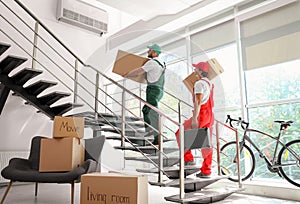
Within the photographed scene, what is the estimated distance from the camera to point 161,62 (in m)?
1.51

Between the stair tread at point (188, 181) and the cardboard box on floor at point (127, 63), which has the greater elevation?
the cardboard box on floor at point (127, 63)

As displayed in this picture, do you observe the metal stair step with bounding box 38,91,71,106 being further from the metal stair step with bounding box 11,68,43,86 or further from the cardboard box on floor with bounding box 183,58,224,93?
the cardboard box on floor with bounding box 183,58,224,93

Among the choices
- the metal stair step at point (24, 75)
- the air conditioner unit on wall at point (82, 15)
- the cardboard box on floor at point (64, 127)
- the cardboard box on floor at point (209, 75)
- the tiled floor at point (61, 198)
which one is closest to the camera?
the cardboard box on floor at point (209, 75)

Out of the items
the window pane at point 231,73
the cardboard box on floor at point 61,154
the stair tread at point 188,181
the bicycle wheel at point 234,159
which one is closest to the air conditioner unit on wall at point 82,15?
the window pane at point 231,73

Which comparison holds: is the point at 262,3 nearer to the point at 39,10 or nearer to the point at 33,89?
the point at 33,89

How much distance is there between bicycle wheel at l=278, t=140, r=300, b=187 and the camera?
3.22 m

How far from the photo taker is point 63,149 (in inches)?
102

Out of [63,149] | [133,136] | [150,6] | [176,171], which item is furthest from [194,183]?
[150,6]

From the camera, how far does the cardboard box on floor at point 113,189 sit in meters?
1.83

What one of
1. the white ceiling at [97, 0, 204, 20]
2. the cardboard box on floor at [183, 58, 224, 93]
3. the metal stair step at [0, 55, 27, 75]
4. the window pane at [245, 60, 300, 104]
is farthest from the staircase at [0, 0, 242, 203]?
the white ceiling at [97, 0, 204, 20]

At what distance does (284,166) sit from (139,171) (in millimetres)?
2270

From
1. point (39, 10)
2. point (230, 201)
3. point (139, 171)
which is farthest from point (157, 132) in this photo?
point (39, 10)

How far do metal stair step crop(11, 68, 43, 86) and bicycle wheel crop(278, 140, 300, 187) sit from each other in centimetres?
317

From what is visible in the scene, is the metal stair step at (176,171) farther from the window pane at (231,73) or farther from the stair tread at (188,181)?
the window pane at (231,73)
